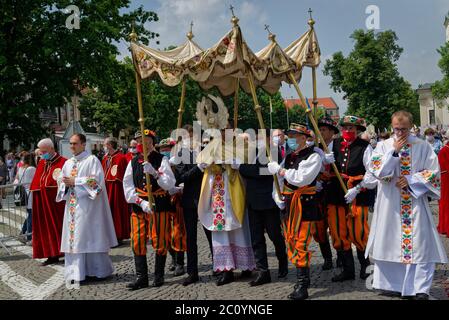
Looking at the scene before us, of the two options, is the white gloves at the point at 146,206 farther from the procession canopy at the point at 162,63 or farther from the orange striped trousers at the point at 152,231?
the procession canopy at the point at 162,63

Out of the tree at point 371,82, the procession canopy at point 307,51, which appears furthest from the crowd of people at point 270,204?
the tree at point 371,82

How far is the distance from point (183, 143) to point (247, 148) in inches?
37.4

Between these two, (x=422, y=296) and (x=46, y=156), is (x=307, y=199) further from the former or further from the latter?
(x=46, y=156)

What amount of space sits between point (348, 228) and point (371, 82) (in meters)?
40.0

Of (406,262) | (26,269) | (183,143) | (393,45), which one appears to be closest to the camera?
(406,262)

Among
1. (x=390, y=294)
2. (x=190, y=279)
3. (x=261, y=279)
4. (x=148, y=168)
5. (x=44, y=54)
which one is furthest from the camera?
(x=44, y=54)

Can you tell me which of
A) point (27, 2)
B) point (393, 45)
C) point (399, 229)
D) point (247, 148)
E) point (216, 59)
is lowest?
point (399, 229)

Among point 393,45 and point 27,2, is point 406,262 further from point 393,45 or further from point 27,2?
point 393,45

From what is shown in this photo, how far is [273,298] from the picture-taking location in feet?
18.5

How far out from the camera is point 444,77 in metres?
43.9

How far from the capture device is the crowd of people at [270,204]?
5305 millimetres

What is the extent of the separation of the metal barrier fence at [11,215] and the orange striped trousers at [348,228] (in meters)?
6.32

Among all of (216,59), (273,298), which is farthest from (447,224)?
(216,59)

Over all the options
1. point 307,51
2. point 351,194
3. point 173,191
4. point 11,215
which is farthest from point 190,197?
point 11,215
